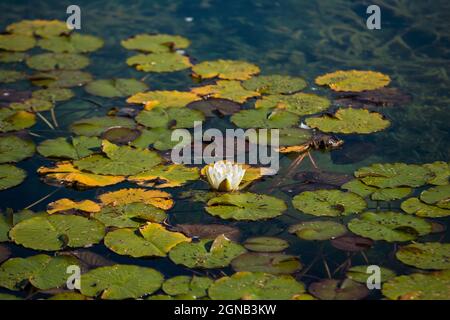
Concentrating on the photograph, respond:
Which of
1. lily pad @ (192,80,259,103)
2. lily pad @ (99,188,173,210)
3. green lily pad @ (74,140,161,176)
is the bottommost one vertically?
lily pad @ (99,188,173,210)

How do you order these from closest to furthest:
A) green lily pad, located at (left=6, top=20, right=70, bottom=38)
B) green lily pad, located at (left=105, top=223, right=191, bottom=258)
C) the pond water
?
green lily pad, located at (left=105, top=223, right=191, bottom=258)
the pond water
green lily pad, located at (left=6, top=20, right=70, bottom=38)

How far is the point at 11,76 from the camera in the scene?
5488 mm

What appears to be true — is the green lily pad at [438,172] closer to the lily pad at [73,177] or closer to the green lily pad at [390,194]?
the green lily pad at [390,194]

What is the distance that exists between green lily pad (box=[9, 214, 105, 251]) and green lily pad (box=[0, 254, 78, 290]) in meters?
0.10

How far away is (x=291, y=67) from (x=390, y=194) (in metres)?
1.95

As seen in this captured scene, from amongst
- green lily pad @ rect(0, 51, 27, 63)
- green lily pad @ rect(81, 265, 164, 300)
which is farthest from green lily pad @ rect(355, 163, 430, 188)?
green lily pad @ rect(0, 51, 27, 63)

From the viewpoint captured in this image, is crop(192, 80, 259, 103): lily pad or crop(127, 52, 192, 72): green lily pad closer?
crop(192, 80, 259, 103): lily pad

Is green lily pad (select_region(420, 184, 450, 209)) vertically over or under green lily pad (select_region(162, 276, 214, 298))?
over

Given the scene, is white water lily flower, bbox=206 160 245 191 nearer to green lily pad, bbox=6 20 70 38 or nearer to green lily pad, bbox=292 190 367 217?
green lily pad, bbox=292 190 367 217

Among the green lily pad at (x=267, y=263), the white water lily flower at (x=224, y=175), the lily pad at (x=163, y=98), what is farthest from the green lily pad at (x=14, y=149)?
the green lily pad at (x=267, y=263)

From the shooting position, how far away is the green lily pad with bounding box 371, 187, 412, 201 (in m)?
3.89

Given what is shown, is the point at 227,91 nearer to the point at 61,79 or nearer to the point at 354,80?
the point at 354,80

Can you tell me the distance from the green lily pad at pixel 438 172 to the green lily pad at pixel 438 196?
7cm

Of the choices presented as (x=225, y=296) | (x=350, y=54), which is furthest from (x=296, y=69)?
(x=225, y=296)
